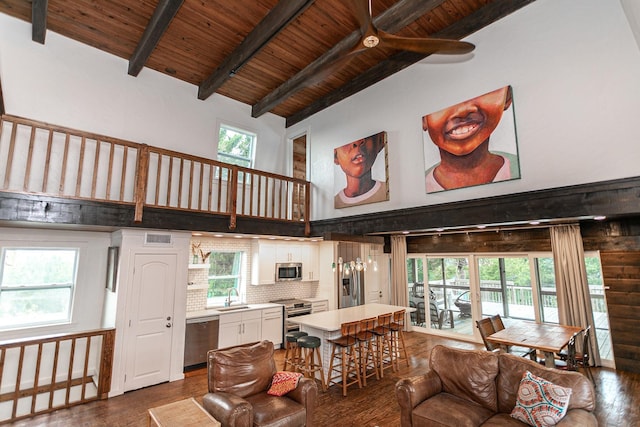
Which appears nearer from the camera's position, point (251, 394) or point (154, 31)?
point (251, 394)

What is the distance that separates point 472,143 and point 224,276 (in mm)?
5242

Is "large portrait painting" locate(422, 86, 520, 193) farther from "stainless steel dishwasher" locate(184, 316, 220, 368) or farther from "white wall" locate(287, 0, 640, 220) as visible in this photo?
"stainless steel dishwasher" locate(184, 316, 220, 368)

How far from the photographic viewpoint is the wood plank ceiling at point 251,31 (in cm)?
426

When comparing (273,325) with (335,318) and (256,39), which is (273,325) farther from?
(256,39)

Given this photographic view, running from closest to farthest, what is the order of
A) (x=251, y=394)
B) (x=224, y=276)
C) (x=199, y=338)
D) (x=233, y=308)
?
(x=251, y=394), (x=199, y=338), (x=233, y=308), (x=224, y=276)

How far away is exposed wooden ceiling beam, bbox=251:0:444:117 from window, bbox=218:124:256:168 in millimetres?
937

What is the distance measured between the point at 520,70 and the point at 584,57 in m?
0.63

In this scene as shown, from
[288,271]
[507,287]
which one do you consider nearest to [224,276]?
[288,271]

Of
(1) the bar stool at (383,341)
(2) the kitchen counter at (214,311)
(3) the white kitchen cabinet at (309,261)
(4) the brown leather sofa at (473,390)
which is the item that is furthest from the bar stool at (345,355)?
(3) the white kitchen cabinet at (309,261)

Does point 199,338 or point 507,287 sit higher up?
point 507,287

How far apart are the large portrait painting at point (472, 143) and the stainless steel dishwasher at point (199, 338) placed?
14.4ft

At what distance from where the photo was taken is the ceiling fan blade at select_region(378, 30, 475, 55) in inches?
118

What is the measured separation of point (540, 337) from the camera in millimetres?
4395

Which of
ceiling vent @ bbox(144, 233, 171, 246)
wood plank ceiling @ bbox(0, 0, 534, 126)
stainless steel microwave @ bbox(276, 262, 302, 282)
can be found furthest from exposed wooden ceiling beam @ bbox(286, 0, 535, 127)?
ceiling vent @ bbox(144, 233, 171, 246)
